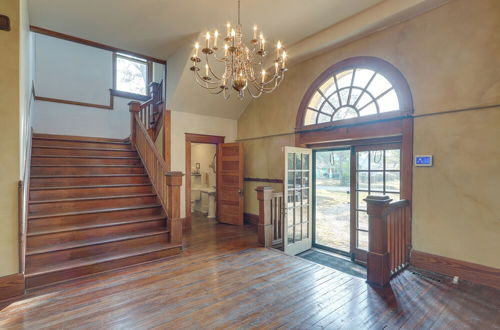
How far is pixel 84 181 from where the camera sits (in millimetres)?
4340

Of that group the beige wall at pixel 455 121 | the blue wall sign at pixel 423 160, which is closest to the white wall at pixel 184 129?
the beige wall at pixel 455 121

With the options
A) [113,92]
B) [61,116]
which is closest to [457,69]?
[113,92]

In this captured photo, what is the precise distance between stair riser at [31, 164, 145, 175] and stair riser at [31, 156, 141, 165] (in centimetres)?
19

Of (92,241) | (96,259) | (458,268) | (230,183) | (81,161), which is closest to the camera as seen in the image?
(458,268)

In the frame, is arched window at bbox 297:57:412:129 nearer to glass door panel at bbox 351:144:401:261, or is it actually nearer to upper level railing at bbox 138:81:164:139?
glass door panel at bbox 351:144:401:261

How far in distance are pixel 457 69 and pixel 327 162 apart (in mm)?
2245

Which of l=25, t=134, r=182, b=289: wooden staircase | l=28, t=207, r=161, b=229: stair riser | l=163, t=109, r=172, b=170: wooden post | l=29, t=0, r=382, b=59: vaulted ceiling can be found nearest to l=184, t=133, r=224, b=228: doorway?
l=163, t=109, r=172, b=170: wooden post

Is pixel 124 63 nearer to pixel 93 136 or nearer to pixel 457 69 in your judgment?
pixel 93 136

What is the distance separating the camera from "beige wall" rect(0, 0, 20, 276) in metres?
2.48

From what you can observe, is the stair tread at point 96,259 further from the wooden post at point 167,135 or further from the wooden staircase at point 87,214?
the wooden post at point 167,135

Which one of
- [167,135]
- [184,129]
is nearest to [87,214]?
[167,135]

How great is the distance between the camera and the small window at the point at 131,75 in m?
6.93

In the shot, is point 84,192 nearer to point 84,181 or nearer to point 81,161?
point 84,181

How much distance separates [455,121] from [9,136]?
494 centimetres
